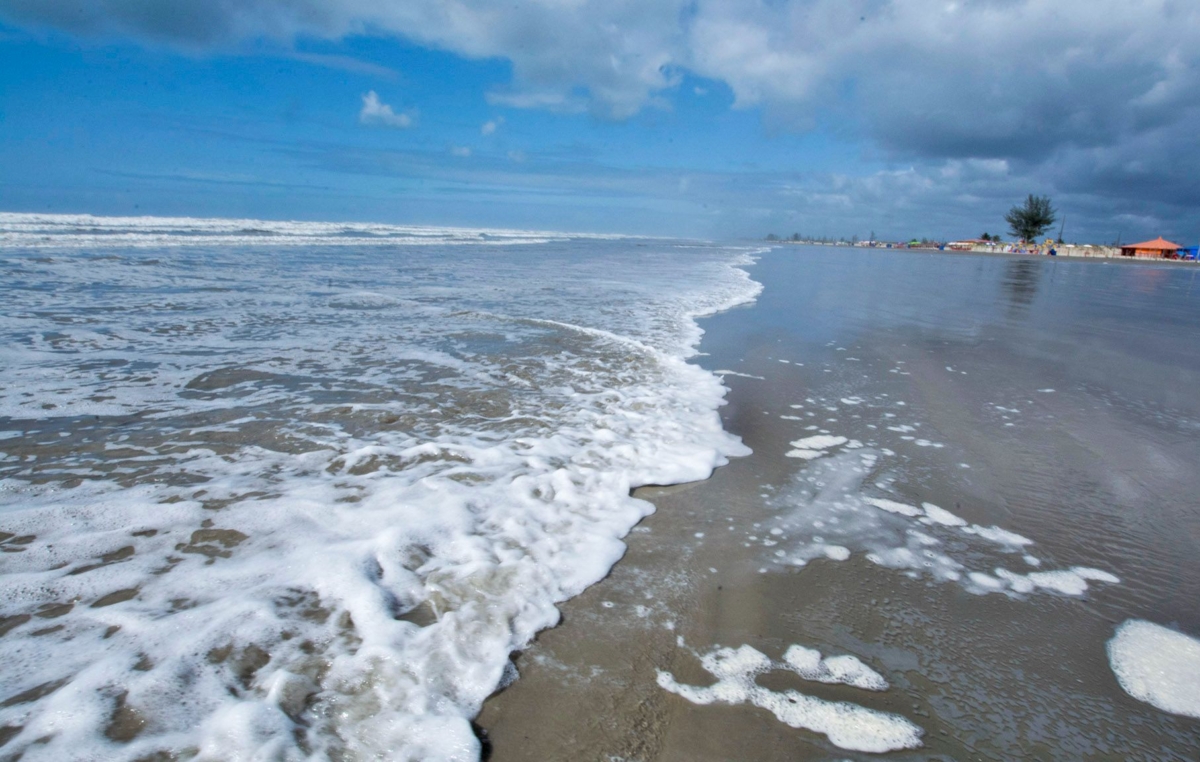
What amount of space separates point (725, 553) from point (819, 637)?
65 centimetres

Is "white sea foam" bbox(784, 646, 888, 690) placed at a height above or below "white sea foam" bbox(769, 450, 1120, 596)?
below

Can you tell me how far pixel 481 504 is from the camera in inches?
126

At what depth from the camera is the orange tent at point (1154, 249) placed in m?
62.3

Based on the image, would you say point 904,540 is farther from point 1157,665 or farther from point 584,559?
point 584,559

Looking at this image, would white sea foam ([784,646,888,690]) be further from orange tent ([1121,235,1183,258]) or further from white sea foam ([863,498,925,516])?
orange tent ([1121,235,1183,258])

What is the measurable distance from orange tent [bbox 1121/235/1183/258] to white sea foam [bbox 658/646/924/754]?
86.1 meters

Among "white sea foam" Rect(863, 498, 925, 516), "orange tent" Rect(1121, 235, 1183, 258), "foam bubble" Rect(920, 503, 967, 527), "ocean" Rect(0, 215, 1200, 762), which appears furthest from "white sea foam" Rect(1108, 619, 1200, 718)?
"orange tent" Rect(1121, 235, 1183, 258)

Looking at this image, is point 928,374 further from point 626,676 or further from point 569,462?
point 626,676

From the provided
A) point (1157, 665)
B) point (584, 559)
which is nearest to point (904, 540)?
point (1157, 665)

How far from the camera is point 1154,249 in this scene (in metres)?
62.3

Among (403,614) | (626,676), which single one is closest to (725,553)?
(626,676)

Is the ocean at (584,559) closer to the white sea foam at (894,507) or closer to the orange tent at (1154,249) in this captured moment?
the white sea foam at (894,507)

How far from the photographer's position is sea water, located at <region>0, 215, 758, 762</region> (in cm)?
186

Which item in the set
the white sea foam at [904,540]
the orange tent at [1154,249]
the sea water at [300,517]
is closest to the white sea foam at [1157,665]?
the white sea foam at [904,540]
